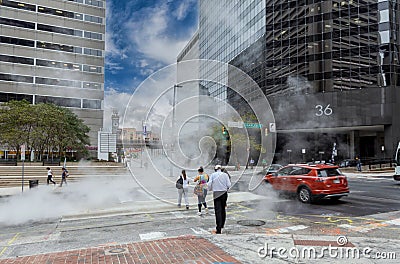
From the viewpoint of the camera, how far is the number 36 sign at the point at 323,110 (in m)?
36.6

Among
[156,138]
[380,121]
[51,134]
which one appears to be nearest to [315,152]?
[380,121]

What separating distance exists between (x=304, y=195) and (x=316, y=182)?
0.73 meters

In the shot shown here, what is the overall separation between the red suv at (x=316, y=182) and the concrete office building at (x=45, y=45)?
1437 inches

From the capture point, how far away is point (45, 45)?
45.8 metres

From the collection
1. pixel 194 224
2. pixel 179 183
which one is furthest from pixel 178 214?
pixel 194 224

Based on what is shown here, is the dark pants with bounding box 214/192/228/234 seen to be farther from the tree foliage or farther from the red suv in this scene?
the tree foliage

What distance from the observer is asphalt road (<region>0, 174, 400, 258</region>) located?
6.43m

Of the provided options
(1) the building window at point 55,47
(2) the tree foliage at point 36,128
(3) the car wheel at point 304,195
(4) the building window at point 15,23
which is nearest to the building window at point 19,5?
(4) the building window at point 15,23

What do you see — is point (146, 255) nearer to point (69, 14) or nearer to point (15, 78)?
point (15, 78)

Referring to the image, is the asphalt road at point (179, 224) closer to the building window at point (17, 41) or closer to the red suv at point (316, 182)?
the red suv at point (316, 182)

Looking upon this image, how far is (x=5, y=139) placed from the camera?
30234mm

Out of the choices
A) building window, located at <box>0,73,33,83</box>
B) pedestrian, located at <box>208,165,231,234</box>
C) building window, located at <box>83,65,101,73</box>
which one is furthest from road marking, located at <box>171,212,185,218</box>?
building window, located at <box>0,73,33,83</box>

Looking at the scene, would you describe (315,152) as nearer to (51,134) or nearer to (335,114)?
(335,114)

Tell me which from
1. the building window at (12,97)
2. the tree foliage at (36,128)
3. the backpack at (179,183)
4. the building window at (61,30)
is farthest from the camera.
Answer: the building window at (61,30)
